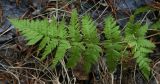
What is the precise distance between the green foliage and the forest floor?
6.1 inches

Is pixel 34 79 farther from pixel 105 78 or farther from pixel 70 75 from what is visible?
pixel 105 78

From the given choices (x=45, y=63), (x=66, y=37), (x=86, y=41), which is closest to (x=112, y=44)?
(x=86, y=41)

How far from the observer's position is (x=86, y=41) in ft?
7.79

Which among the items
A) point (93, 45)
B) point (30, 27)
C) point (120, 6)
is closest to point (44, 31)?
point (30, 27)

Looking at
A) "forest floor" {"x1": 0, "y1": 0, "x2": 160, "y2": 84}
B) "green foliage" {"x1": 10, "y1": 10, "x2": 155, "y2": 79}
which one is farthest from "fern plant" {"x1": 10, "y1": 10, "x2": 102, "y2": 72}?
"forest floor" {"x1": 0, "y1": 0, "x2": 160, "y2": 84}

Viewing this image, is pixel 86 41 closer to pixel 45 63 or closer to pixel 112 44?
pixel 112 44

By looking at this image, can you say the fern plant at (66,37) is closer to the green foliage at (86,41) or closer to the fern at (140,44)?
the green foliage at (86,41)

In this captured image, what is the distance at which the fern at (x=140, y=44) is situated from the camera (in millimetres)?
2248

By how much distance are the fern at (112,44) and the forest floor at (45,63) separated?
17 centimetres

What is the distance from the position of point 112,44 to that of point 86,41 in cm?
23

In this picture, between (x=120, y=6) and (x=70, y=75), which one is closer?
(x=70, y=75)

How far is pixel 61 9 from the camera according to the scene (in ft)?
9.01

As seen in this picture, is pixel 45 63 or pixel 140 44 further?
pixel 45 63

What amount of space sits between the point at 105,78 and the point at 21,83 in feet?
2.47
